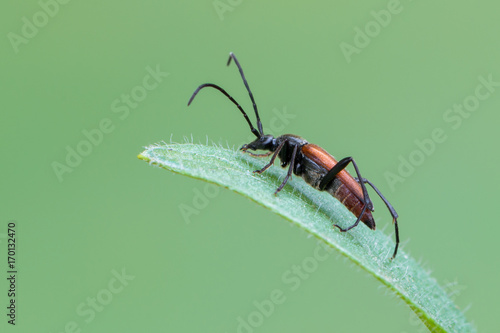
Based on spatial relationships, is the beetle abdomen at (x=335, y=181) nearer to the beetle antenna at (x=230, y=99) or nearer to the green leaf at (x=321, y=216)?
the green leaf at (x=321, y=216)

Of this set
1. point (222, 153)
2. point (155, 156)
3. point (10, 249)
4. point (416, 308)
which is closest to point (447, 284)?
point (416, 308)

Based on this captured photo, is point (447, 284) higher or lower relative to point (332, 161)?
lower

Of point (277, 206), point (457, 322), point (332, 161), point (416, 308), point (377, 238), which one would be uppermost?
point (332, 161)

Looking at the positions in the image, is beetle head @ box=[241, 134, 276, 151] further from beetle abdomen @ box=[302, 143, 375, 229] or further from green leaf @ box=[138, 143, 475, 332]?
beetle abdomen @ box=[302, 143, 375, 229]

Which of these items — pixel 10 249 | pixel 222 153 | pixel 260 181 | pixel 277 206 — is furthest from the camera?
pixel 10 249

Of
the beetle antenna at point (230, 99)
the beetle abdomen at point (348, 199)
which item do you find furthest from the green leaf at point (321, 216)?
the beetle antenna at point (230, 99)

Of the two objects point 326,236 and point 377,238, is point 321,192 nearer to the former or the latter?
point 377,238

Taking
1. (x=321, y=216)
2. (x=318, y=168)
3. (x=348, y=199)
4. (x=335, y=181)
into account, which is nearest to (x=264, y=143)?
(x=318, y=168)
